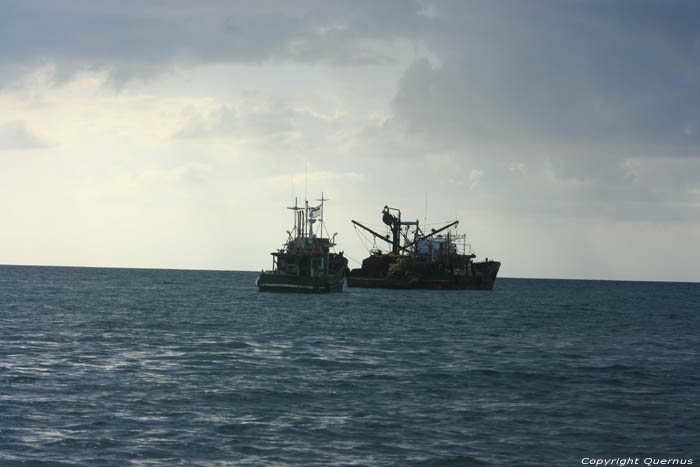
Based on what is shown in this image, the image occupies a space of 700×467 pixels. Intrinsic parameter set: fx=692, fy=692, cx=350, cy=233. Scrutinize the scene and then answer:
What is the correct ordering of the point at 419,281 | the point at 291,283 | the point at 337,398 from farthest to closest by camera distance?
the point at 419,281, the point at 291,283, the point at 337,398

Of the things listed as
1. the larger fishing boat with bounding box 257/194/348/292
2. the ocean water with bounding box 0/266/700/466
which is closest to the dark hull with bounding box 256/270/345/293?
the larger fishing boat with bounding box 257/194/348/292

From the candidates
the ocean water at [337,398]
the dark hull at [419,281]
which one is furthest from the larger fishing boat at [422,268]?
the ocean water at [337,398]

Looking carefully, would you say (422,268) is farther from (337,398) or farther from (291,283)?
(337,398)

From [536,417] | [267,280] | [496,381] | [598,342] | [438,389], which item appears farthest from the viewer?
[267,280]

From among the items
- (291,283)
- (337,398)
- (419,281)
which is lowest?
(337,398)

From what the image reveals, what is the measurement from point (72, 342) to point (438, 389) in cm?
2184

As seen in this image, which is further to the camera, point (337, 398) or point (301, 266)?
point (301, 266)

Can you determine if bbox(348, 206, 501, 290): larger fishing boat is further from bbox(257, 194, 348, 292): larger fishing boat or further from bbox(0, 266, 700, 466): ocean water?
bbox(0, 266, 700, 466): ocean water

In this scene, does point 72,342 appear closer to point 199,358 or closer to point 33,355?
point 33,355

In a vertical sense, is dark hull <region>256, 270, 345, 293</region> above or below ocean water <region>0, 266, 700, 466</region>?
above

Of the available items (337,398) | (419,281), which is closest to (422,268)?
(419,281)

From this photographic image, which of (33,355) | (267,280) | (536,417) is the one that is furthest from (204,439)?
(267,280)

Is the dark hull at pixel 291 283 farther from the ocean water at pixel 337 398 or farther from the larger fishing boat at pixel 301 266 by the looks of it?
the ocean water at pixel 337 398

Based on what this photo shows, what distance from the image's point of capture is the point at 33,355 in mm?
31156
